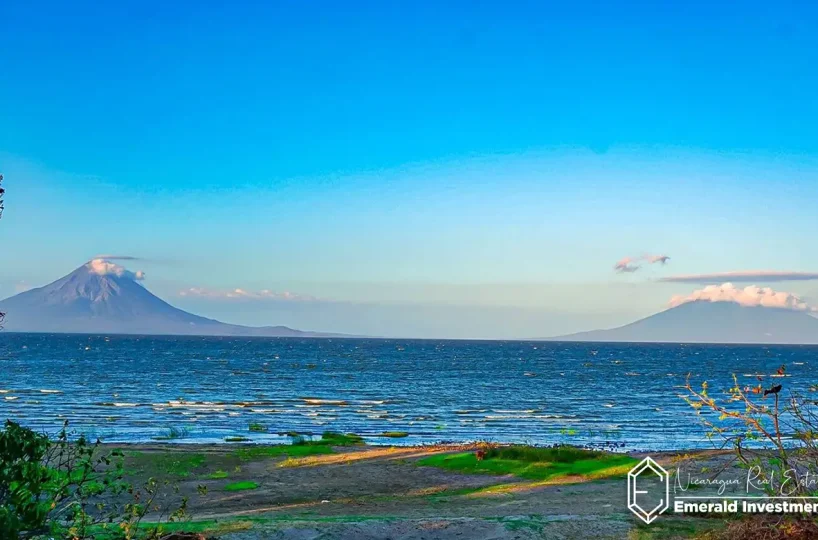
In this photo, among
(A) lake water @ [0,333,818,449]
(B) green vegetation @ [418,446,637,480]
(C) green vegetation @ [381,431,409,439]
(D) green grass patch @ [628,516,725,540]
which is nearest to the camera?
(D) green grass patch @ [628,516,725,540]

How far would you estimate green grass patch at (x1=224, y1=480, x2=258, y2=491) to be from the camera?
18.9 m

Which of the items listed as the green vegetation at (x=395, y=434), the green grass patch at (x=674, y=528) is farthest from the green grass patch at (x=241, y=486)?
the green vegetation at (x=395, y=434)

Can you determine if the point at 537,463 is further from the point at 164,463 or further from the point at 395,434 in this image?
the point at 395,434

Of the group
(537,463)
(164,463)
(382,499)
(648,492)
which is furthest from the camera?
(164,463)

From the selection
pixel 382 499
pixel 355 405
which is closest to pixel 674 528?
pixel 382 499

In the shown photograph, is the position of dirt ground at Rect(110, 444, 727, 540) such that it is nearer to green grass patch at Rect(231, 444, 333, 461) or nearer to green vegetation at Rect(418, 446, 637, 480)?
green grass patch at Rect(231, 444, 333, 461)

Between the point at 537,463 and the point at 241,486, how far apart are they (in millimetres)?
8477

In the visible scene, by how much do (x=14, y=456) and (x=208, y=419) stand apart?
38.3 metres

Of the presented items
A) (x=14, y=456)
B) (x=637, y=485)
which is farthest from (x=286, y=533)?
(x=637, y=485)

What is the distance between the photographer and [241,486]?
19.2 metres

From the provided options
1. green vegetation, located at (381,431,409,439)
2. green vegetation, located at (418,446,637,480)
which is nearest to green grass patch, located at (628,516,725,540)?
green vegetation, located at (418,446,637,480)

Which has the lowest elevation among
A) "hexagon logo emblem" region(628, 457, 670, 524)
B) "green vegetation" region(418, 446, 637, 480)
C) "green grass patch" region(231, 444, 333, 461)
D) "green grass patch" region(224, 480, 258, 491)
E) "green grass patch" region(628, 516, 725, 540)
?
"green grass patch" region(231, 444, 333, 461)

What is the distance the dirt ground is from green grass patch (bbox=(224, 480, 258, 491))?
0.08 m

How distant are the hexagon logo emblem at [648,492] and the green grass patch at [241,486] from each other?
9455 mm
